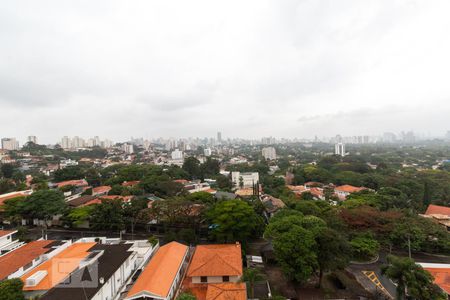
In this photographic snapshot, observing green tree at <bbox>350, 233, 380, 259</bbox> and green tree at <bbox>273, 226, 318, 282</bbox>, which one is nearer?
green tree at <bbox>273, 226, 318, 282</bbox>

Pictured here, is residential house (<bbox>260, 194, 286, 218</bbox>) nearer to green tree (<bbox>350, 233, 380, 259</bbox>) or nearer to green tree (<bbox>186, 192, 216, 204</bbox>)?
green tree (<bbox>186, 192, 216, 204</bbox>)

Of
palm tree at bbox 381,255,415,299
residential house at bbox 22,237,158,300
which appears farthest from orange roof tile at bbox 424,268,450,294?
residential house at bbox 22,237,158,300

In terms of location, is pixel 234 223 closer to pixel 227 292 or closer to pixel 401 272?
pixel 227 292

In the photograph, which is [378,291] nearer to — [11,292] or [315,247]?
[315,247]

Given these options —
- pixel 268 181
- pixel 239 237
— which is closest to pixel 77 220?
pixel 239 237

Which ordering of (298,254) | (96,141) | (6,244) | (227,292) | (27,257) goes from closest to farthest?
(227,292) → (298,254) → (27,257) → (6,244) → (96,141)

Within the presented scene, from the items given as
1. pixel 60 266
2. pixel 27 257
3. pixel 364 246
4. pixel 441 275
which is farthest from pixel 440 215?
pixel 27 257
